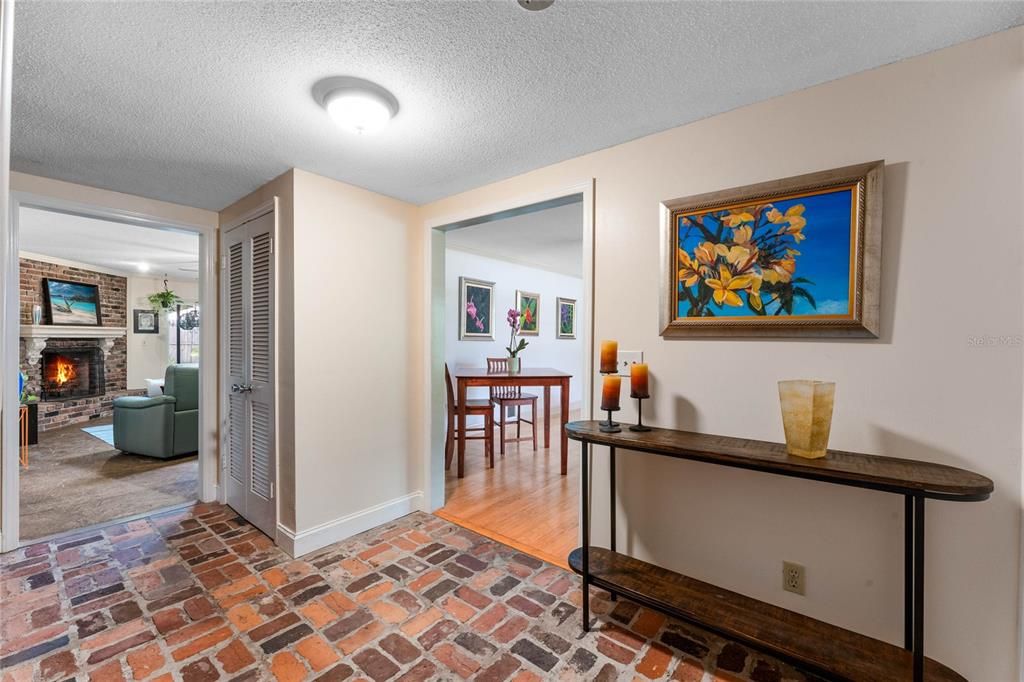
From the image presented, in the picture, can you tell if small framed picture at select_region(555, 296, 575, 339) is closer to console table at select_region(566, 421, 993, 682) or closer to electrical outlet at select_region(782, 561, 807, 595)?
console table at select_region(566, 421, 993, 682)

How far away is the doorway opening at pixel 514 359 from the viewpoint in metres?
3.00

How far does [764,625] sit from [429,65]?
2408mm

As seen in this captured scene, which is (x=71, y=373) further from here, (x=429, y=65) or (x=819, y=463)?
(x=819, y=463)

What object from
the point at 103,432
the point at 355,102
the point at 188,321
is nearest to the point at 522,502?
the point at 355,102

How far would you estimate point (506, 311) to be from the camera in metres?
5.76

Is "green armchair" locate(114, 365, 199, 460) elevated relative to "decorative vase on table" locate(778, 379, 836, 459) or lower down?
lower down

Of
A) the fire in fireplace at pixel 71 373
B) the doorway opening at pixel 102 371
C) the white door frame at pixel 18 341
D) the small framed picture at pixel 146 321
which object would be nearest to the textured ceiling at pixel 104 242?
the doorway opening at pixel 102 371

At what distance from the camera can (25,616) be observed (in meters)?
2.11

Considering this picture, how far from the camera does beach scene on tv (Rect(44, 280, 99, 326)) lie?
6.11 meters

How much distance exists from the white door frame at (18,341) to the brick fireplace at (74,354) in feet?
12.3

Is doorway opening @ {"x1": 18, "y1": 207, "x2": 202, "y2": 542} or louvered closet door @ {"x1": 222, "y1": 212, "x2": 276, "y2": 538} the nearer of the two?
louvered closet door @ {"x1": 222, "y1": 212, "x2": 276, "y2": 538}

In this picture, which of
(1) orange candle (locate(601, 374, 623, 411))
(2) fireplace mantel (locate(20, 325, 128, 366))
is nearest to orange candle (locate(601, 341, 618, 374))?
(1) orange candle (locate(601, 374, 623, 411))

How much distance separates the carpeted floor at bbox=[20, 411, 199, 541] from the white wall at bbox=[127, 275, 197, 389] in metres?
2.42

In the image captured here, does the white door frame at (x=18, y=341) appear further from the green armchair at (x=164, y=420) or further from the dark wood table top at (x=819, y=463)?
the dark wood table top at (x=819, y=463)
